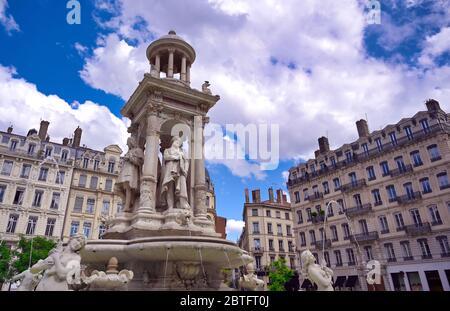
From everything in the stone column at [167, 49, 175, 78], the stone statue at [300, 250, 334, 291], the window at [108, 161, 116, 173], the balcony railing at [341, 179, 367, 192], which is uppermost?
the window at [108, 161, 116, 173]

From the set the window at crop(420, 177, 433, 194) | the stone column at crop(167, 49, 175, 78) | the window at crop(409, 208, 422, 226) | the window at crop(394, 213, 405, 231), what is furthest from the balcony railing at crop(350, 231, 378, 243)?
the stone column at crop(167, 49, 175, 78)

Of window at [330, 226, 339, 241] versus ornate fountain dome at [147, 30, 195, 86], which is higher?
ornate fountain dome at [147, 30, 195, 86]

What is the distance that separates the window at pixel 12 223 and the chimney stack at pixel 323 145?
43.9m

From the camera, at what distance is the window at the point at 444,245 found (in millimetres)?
30734

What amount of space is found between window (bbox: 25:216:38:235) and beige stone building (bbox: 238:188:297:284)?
35.6 m

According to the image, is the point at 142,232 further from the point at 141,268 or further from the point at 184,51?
the point at 184,51

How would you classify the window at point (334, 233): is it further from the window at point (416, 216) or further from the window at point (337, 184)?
the window at point (416, 216)

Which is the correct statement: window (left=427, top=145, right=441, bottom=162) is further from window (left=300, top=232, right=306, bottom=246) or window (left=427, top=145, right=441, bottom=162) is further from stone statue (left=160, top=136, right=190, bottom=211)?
stone statue (left=160, top=136, right=190, bottom=211)

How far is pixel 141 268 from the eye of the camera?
787cm

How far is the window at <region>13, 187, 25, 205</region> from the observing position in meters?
36.2

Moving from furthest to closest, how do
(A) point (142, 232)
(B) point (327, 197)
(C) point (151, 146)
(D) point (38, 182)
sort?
1. (B) point (327, 197)
2. (D) point (38, 182)
3. (C) point (151, 146)
4. (A) point (142, 232)

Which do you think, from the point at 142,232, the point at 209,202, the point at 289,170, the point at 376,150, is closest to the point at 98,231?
the point at 209,202

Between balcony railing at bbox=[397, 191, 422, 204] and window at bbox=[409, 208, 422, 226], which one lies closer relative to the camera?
window at bbox=[409, 208, 422, 226]
